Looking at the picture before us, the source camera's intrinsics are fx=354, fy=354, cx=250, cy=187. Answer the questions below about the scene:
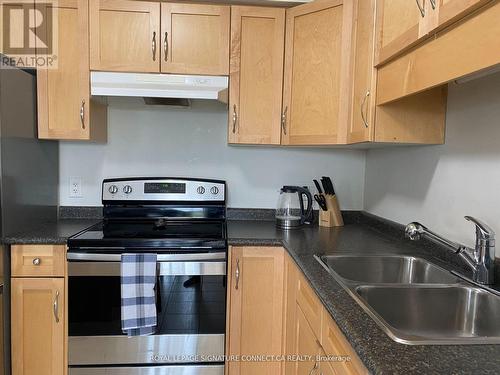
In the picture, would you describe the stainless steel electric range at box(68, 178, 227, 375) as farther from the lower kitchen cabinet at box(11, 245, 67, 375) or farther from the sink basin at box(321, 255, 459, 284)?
the sink basin at box(321, 255, 459, 284)

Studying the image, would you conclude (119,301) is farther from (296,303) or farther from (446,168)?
(446,168)

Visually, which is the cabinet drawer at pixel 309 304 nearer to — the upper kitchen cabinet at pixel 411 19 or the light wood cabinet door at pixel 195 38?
the upper kitchen cabinet at pixel 411 19

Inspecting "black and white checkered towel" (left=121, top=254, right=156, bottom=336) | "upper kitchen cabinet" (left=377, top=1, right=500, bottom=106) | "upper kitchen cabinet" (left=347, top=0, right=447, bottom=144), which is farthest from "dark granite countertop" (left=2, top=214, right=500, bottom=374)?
"upper kitchen cabinet" (left=377, top=1, right=500, bottom=106)

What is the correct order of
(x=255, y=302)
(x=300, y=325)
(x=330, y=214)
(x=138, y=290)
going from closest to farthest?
(x=300, y=325) < (x=138, y=290) < (x=255, y=302) < (x=330, y=214)

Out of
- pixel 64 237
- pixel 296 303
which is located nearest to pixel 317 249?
pixel 296 303

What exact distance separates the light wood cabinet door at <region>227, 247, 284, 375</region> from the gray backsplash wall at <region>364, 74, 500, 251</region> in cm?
72

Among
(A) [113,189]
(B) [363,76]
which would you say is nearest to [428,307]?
(B) [363,76]

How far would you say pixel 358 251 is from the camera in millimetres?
1554

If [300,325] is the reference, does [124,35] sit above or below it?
above

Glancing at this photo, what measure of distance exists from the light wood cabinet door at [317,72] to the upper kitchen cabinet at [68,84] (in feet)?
3.58

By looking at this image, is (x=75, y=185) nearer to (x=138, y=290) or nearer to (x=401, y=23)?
(x=138, y=290)

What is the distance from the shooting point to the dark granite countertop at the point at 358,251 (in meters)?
0.69

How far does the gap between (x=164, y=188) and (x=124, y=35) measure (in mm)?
891

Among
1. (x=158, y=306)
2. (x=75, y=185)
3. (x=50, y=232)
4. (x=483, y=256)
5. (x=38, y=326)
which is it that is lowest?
(x=38, y=326)
